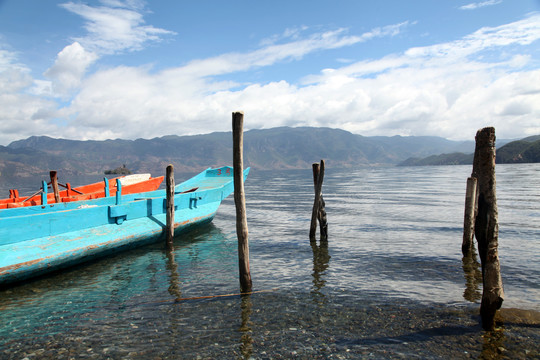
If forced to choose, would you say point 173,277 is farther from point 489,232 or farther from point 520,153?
point 520,153

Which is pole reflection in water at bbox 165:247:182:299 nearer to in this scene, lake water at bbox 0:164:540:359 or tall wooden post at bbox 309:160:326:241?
lake water at bbox 0:164:540:359

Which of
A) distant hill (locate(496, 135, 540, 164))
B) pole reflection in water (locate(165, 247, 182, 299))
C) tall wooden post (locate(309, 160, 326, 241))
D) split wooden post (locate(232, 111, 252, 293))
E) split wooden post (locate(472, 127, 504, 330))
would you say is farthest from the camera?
distant hill (locate(496, 135, 540, 164))

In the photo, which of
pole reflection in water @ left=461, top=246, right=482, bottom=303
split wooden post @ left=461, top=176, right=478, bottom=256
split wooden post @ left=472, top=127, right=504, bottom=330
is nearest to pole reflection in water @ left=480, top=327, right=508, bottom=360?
split wooden post @ left=472, top=127, right=504, bottom=330

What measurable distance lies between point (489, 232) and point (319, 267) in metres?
6.00

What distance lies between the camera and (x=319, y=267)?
38.5 feet

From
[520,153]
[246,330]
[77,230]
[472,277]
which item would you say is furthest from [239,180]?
[520,153]

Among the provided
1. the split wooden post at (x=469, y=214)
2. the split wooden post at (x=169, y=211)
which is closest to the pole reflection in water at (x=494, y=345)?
the split wooden post at (x=469, y=214)

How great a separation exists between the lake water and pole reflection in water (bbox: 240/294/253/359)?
32 mm

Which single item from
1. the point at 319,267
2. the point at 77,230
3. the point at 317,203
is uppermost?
the point at 317,203

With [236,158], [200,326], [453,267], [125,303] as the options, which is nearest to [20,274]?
[125,303]

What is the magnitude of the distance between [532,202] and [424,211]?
10.1 m

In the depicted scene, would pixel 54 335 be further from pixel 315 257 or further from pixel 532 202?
pixel 532 202

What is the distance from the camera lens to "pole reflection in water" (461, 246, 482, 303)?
884 centimetres

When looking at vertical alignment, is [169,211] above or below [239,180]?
below
